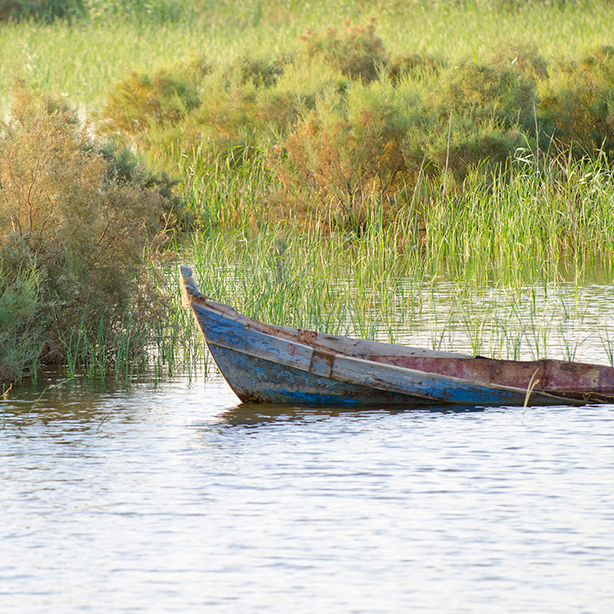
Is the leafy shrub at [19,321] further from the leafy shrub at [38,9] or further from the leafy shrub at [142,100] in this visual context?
the leafy shrub at [38,9]

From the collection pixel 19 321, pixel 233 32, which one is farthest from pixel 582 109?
pixel 233 32

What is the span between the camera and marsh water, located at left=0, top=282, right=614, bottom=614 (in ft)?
19.4

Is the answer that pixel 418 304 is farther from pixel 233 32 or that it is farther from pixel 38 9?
pixel 38 9

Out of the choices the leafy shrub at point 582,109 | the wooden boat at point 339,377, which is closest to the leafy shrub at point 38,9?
the leafy shrub at point 582,109

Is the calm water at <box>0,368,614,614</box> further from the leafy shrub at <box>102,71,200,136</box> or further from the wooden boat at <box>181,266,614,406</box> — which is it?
the leafy shrub at <box>102,71,200,136</box>

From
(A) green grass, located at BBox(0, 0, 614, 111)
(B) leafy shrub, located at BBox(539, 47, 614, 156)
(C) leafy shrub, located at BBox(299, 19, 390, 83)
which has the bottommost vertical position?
(B) leafy shrub, located at BBox(539, 47, 614, 156)

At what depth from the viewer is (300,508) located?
23.5 feet

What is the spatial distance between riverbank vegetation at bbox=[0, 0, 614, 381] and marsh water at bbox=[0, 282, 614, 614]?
5.25 feet

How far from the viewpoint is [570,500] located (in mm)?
7309

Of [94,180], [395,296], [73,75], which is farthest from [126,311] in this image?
[73,75]

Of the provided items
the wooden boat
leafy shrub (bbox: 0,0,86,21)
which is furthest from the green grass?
the wooden boat

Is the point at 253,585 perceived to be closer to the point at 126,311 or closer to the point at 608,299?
the point at 126,311

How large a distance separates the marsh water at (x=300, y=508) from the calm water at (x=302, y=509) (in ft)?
0.05

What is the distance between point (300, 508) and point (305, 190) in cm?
1217
